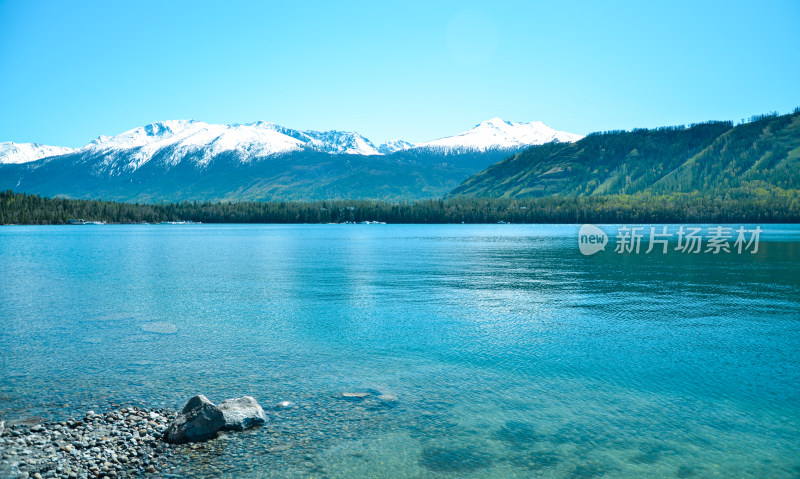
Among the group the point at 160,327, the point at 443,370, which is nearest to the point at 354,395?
the point at 443,370

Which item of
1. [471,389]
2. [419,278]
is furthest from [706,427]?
[419,278]

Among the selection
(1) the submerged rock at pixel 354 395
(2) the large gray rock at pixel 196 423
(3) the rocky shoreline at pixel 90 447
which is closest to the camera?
(3) the rocky shoreline at pixel 90 447

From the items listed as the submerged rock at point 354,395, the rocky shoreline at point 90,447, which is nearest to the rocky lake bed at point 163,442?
the rocky shoreline at point 90,447

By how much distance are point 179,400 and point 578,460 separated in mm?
16372

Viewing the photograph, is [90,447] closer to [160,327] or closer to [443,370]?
[443,370]

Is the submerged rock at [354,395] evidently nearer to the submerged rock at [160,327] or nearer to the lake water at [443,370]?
the lake water at [443,370]

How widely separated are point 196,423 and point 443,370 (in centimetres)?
1334

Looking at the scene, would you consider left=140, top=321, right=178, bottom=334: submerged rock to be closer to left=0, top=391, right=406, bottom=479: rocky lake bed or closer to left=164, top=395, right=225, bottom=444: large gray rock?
left=0, top=391, right=406, bottom=479: rocky lake bed

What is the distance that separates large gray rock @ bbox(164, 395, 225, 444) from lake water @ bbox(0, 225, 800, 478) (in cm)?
74

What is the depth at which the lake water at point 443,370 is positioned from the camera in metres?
18.4

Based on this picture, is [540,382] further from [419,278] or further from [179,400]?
[419,278]

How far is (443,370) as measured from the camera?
93.1 feet

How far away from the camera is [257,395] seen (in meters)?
24.2

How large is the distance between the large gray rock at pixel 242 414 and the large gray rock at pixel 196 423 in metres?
0.35
